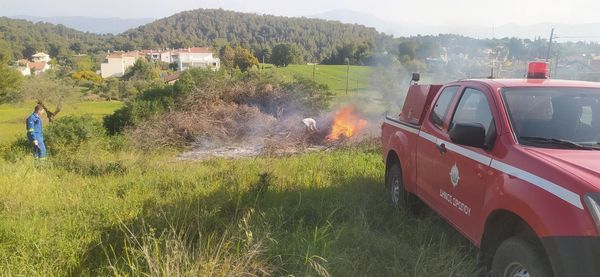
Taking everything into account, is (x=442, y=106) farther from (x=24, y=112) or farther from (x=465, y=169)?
(x=24, y=112)

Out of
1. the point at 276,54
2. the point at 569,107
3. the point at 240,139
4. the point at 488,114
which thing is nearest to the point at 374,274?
the point at 488,114

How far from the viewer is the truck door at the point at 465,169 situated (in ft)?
11.4

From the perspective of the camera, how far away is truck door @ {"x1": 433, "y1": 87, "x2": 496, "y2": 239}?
3.47 m

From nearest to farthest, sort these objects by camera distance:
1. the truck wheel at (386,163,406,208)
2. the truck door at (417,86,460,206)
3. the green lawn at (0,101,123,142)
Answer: the truck door at (417,86,460,206) → the truck wheel at (386,163,406,208) → the green lawn at (0,101,123,142)

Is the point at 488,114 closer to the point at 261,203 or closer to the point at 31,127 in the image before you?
the point at 261,203

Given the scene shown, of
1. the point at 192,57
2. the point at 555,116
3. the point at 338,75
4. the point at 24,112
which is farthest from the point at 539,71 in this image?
the point at 192,57

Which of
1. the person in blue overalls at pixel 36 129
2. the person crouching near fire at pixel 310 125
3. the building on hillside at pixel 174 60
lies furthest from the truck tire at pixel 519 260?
the building on hillside at pixel 174 60

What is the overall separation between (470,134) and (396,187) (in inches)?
102

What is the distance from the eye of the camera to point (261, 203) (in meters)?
5.57

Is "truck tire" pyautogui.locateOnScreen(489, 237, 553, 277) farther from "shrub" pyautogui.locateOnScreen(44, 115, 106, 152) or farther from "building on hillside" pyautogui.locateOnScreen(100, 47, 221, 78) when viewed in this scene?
"building on hillside" pyautogui.locateOnScreen(100, 47, 221, 78)

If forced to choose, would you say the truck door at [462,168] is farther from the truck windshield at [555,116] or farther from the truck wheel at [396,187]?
the truck wheel at [396,187]

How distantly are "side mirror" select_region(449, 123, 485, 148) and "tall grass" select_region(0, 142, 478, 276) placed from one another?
1034 millimetres

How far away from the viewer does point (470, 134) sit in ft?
10.9

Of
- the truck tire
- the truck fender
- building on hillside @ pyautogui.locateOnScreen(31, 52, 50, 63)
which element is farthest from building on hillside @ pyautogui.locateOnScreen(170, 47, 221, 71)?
the truck tire
